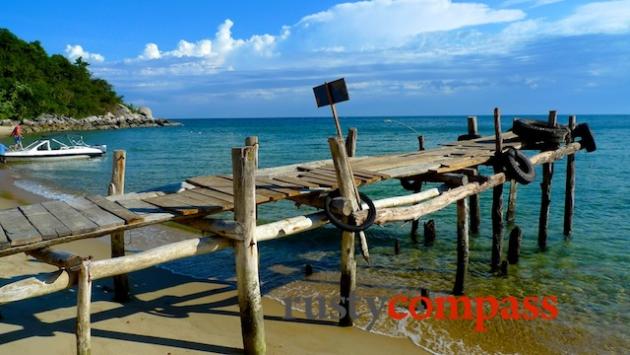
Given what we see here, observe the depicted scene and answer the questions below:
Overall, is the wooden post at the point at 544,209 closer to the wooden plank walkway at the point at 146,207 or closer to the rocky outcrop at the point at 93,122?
the wooden plank walkway at the point at 146,207

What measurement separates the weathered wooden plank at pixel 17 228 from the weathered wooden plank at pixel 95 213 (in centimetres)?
57

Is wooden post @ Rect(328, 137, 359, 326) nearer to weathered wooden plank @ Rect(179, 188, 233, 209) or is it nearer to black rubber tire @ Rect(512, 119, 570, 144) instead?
weathered wooden plank @ Rect(179, 188, 233, 209)

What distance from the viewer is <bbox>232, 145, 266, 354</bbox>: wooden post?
5199 millimetres

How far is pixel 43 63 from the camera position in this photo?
2938 inches

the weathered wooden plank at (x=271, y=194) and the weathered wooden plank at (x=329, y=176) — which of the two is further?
the weathered wooden plank at (x=329, y=176)

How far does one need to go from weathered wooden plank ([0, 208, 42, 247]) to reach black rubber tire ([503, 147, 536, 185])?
319 inches

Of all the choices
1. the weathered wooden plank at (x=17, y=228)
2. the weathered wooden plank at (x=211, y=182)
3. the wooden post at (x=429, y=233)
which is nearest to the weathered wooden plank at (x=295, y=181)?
the weathered wooden plank at (x=211, y=182)

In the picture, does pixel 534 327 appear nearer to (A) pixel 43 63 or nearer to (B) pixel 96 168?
(B) pixel 96 168

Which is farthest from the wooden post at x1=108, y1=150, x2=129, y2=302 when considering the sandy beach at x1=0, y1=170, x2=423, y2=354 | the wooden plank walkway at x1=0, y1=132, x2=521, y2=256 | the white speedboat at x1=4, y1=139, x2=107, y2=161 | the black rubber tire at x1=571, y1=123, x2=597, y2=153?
the white speedboat at x1=4, y1=139, x2=107, y2=161

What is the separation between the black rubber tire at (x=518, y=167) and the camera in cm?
907

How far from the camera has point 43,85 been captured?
65.3 m

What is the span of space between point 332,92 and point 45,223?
13.2 ft

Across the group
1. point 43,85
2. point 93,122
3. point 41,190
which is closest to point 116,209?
point 41,190

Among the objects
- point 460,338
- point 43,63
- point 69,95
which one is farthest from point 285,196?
point 43,63
